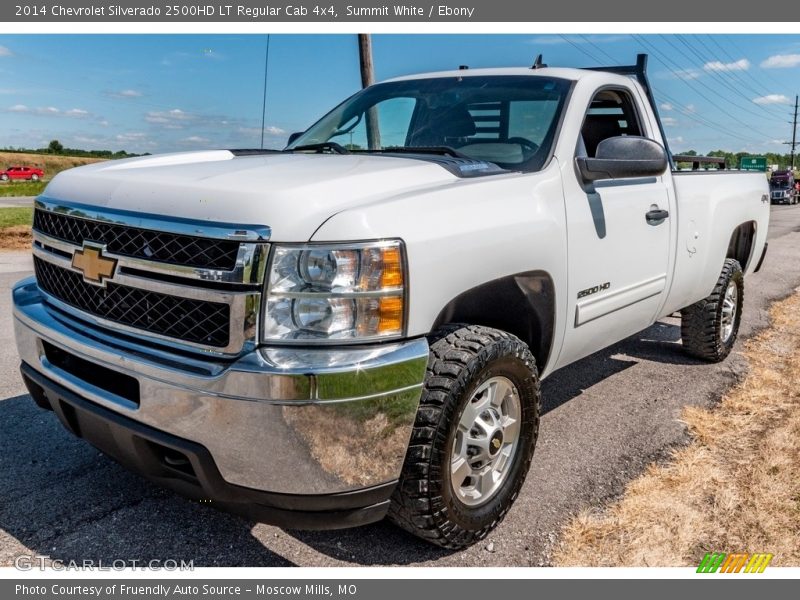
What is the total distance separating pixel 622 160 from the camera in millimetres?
3385

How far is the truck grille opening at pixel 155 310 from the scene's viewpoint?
2.28 meters

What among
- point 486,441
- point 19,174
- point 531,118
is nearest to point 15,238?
point 531,118

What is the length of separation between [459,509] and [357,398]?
80 centimetres

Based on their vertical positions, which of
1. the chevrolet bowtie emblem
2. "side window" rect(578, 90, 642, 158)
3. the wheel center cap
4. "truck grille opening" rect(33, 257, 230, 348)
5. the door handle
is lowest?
the wheel center cap

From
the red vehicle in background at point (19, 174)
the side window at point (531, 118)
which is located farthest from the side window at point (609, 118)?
the red vehicle in background at point (19, 174)

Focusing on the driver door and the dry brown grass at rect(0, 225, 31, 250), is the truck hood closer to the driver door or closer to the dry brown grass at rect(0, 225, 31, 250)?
the driver door

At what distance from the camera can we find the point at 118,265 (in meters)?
2.52

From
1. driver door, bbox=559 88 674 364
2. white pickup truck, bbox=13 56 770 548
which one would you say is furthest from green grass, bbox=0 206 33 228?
driver door, bbox=559 88 674 364

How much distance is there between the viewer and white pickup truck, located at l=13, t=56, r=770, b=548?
7.29 feet

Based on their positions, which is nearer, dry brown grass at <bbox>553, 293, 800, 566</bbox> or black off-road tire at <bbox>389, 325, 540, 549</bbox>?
black off-road tire at <bbox>389, 325, 540, 549</bbox>

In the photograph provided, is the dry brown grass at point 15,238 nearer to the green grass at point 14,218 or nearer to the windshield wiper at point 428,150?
the green grass at point 14,218

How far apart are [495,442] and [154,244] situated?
1.55 meters

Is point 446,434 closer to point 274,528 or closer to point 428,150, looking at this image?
point 274,528

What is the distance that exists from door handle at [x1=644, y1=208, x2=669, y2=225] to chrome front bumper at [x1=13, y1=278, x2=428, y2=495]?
210 centimetres
